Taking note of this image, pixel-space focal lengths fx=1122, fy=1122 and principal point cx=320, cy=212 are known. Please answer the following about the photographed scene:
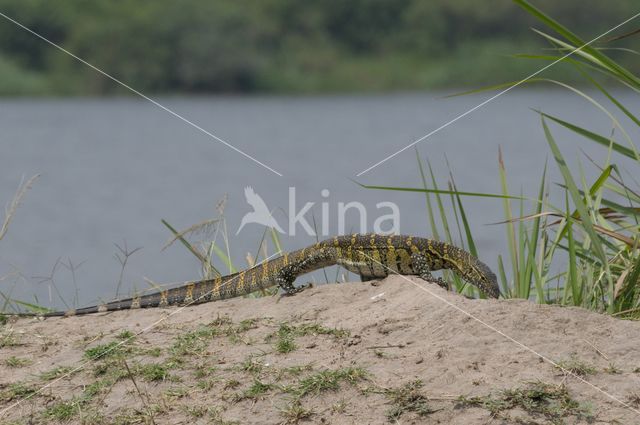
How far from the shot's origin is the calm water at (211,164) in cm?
2312

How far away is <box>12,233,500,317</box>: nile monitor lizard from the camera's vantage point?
23.7 feet

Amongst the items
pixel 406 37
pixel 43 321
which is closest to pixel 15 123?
pixel 406 37

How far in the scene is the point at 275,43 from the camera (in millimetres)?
66938

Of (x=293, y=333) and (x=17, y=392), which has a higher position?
(x=293, y=333)

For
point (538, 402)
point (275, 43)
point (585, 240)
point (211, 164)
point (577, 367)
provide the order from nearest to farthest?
point (538, 402) < point (577, 367) < point (585, 240) < point (211, 164) < point (275, 43)

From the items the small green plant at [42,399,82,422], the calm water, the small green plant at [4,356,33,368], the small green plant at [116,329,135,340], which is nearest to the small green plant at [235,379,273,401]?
the small green plant at [42,399,82,422]

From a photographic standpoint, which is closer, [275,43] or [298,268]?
[298,268]

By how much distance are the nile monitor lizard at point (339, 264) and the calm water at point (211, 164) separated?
1.31 metres

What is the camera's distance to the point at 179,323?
674 cm

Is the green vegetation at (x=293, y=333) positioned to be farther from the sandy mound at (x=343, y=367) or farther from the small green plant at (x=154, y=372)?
the small green plant at (x=154, y=372)

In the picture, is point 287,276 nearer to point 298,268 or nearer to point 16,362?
point 298,268

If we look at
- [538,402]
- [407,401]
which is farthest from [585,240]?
[407,401]

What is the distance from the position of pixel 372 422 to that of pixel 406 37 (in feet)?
203

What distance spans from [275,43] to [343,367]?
62.2m
